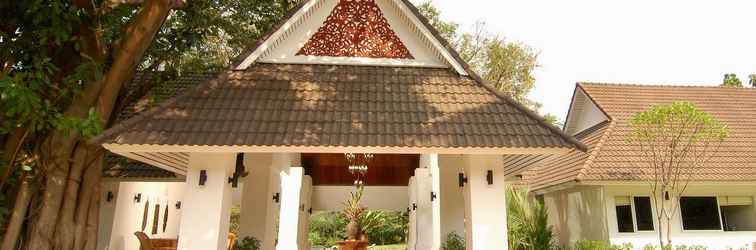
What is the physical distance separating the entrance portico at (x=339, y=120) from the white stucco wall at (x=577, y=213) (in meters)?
5.85

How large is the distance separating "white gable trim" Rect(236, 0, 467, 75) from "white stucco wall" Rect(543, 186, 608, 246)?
22.2 feet

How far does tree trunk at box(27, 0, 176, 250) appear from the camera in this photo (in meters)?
6.40

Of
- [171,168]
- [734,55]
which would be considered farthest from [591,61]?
[171,168]

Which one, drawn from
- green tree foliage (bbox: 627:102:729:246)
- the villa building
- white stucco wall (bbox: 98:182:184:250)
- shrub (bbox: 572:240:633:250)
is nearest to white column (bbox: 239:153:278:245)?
white stucco wall (bbox: 98:182:184:250)

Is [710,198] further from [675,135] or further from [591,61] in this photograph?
[591,61]

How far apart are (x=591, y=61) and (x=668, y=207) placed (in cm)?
645

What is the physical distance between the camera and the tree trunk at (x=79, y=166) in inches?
252

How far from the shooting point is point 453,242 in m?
9.77

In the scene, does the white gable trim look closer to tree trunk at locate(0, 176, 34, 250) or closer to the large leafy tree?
the large leafy tree

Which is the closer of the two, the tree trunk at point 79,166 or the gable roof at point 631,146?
the tree trunk at point 79,166

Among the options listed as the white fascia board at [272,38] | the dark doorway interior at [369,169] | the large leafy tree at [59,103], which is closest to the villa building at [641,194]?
the dark doorway interior at [369,169]

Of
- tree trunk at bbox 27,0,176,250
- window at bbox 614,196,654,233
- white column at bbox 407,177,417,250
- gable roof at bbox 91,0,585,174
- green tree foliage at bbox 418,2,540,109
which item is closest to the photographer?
gable roof at bbox 91,0,585,174

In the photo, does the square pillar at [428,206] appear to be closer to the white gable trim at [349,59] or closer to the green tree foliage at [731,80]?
the white gable trim at [349,59]

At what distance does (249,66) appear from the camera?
24.1 ft
